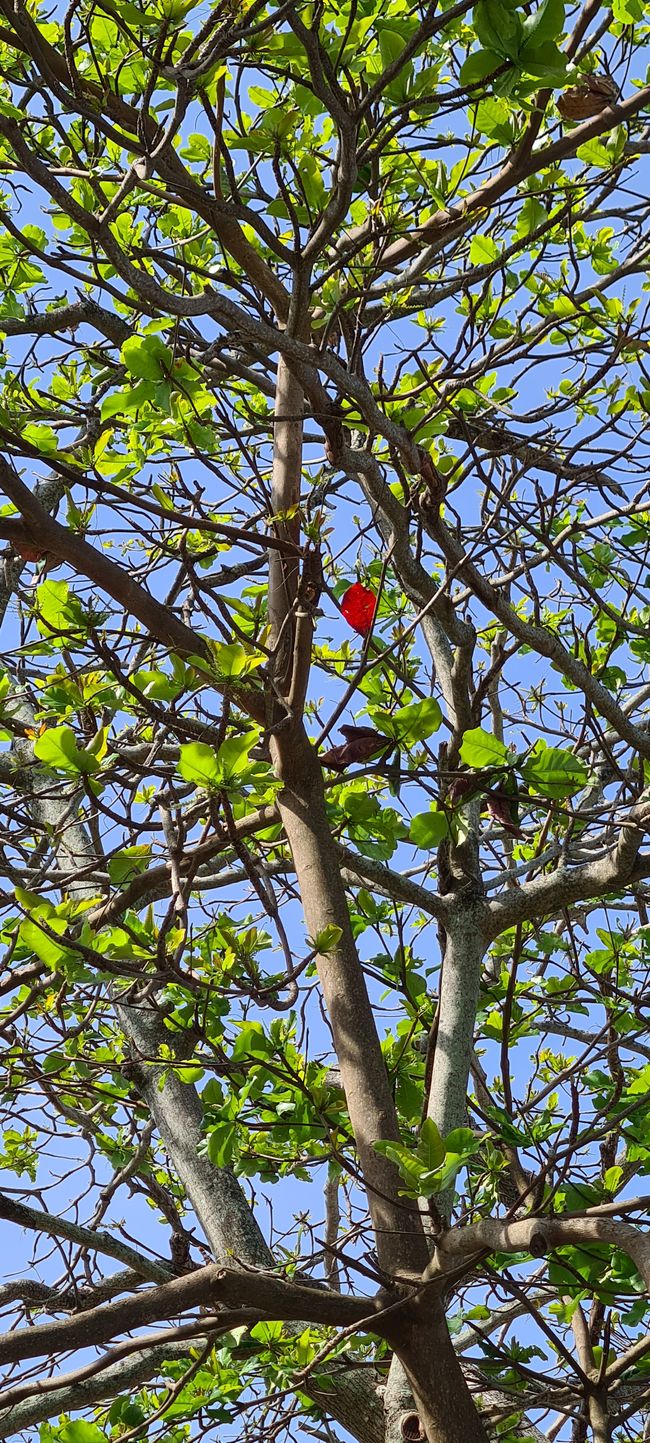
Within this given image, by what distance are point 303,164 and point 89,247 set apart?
1.15 meters

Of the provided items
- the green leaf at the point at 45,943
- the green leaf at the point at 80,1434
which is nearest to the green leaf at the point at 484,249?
the green leaf at the point at 45,943

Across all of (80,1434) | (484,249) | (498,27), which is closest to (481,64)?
(498,27)

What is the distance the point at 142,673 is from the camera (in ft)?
6.40

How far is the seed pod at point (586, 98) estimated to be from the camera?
194cm

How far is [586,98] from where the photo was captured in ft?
6.41

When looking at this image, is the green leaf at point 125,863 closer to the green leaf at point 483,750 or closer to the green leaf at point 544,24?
the green leaf at point 483,750

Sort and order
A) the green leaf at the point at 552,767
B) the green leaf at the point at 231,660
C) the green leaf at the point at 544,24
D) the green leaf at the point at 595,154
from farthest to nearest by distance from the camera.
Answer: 1. the green leaf at the point at 595,154
2. the green leaf at the point at 552,767
3. the green leaf at the point at 231,660
4. the green leaf at the point at 544,24

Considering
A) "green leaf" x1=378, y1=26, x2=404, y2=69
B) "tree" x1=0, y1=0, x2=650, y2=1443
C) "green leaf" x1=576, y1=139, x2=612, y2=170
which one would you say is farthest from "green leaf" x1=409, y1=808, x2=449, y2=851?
"green leaf" x1=576, y1=139, x2=612, y2=170

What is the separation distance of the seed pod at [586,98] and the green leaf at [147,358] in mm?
819

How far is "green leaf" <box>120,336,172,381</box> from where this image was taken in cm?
179

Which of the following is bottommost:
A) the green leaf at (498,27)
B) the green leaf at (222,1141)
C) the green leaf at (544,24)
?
the green leaf at (222,1141)

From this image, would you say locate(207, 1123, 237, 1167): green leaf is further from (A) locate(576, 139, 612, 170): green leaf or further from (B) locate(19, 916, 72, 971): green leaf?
(A) locate(576, 139, 612, 170): green leaf

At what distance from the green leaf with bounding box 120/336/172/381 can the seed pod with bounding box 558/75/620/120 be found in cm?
82

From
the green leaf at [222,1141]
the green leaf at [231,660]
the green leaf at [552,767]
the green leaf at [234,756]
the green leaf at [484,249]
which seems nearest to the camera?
the green leaf at [234,756]
